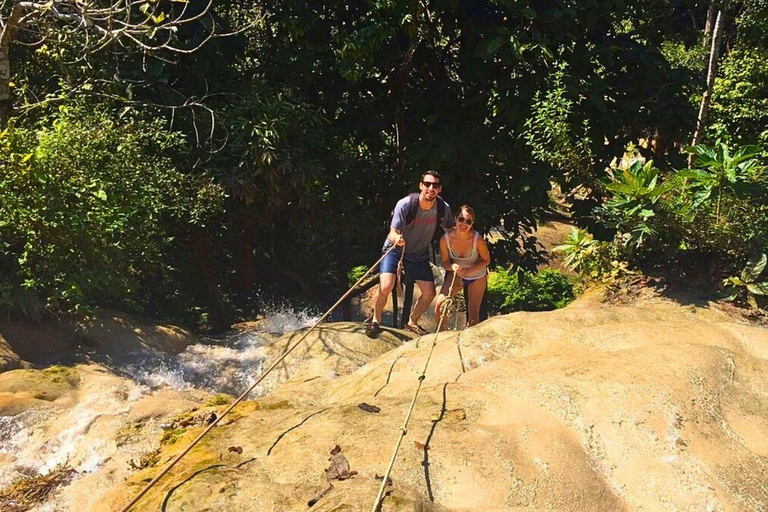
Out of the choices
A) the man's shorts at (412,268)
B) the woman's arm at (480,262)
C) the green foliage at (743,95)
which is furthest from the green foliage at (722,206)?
the green foliage at (743,95)

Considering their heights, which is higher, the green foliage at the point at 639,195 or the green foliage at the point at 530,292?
the green foliage at the point at 639,195

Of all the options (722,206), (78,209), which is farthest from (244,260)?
(722,206)

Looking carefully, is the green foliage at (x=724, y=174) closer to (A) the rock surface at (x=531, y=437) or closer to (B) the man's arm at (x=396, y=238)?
(A) the rock surface at (x=531, y=437)

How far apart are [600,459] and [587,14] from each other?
22.4ft

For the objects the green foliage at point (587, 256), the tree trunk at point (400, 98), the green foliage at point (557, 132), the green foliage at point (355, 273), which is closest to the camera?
the green foliage at point (587, 256)

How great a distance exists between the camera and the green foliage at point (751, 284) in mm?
6066

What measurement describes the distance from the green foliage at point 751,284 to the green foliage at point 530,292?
843 cm

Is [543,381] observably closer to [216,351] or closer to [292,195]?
[216,351]

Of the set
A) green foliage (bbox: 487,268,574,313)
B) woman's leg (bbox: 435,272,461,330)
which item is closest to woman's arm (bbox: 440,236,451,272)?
woman's leg (bbox: 435,272,461,330)

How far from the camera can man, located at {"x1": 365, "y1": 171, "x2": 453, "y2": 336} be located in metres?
6.59

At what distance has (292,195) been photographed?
9641 millimetres

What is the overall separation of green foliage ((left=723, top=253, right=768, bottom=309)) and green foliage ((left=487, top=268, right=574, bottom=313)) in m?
8.43

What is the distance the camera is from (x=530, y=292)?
15.1 metres

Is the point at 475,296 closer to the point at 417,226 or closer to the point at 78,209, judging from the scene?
the point at 417,226
